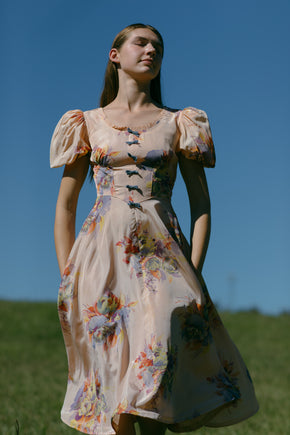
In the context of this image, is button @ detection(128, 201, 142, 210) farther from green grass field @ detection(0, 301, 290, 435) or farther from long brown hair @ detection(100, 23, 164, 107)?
green grass field @ detection(0, 301, 290, 435)

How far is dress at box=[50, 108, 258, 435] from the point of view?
2.81 m

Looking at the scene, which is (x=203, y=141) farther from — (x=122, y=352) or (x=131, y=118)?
(x=122, y=352)

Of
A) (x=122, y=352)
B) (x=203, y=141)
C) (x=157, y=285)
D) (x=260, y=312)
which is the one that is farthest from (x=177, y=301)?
(x=260, y=312)

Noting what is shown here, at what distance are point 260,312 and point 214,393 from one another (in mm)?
13069

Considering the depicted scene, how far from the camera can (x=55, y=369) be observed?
33.0ft

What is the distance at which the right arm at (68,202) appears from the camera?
3295 mm

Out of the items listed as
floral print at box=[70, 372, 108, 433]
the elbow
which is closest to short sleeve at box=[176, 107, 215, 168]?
the elbow

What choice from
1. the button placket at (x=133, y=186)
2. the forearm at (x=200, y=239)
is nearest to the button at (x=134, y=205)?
the button placket at (x=133, y=186)

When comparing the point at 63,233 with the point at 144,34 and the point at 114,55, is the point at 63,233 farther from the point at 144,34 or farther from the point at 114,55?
the point at 144,34

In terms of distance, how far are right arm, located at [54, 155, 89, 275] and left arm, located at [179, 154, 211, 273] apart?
53 cm

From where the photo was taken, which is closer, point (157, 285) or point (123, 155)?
point (157, 285)

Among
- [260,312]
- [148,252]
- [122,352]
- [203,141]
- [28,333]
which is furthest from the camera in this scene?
[260,312]

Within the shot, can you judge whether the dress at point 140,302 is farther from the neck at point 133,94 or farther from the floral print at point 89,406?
the neck at point 133,94

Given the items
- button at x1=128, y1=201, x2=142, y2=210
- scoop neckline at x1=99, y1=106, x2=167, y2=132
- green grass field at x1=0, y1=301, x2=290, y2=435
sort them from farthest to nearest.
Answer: green grass field at x1=0, y1=301, x2=290, y2=435
scoop neckline at x1=99, y1=106, x2=167, y2=132
button at x1=128, y1=201, x2=142, y2=210
